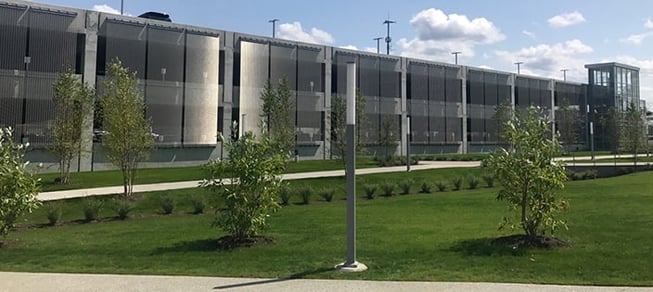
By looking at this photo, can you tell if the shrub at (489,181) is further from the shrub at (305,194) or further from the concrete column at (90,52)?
the concrete column at (90,52)

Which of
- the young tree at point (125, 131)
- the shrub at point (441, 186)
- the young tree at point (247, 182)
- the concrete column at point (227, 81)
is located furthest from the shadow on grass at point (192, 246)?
the concrete column at point (227, 81)

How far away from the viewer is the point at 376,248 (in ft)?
31.9

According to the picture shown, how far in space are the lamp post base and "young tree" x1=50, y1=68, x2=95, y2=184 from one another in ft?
66.5

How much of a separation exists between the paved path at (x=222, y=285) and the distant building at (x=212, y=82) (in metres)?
15.1

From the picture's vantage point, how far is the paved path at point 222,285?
6.79 m

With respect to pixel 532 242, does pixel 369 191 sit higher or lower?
higher

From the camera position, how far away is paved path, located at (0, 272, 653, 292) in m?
6.79

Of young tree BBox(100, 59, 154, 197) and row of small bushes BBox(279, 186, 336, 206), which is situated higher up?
young tree BBox(100, 59, 154, 197)

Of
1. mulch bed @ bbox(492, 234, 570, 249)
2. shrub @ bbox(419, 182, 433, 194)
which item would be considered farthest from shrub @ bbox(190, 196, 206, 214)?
mulch bed @ bbox(492, 234, 570, 249)

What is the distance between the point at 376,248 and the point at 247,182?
2728 millimetres

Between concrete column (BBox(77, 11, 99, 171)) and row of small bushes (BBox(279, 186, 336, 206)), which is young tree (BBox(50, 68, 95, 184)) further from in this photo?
row of small bushes (BBox(279, 186, 336, 206))

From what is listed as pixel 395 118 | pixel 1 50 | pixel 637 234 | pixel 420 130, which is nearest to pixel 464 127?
pixel 420 130

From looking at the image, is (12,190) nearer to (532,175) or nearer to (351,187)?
(351,187)

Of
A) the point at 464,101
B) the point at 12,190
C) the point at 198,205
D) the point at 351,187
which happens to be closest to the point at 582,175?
the point at 198,205
